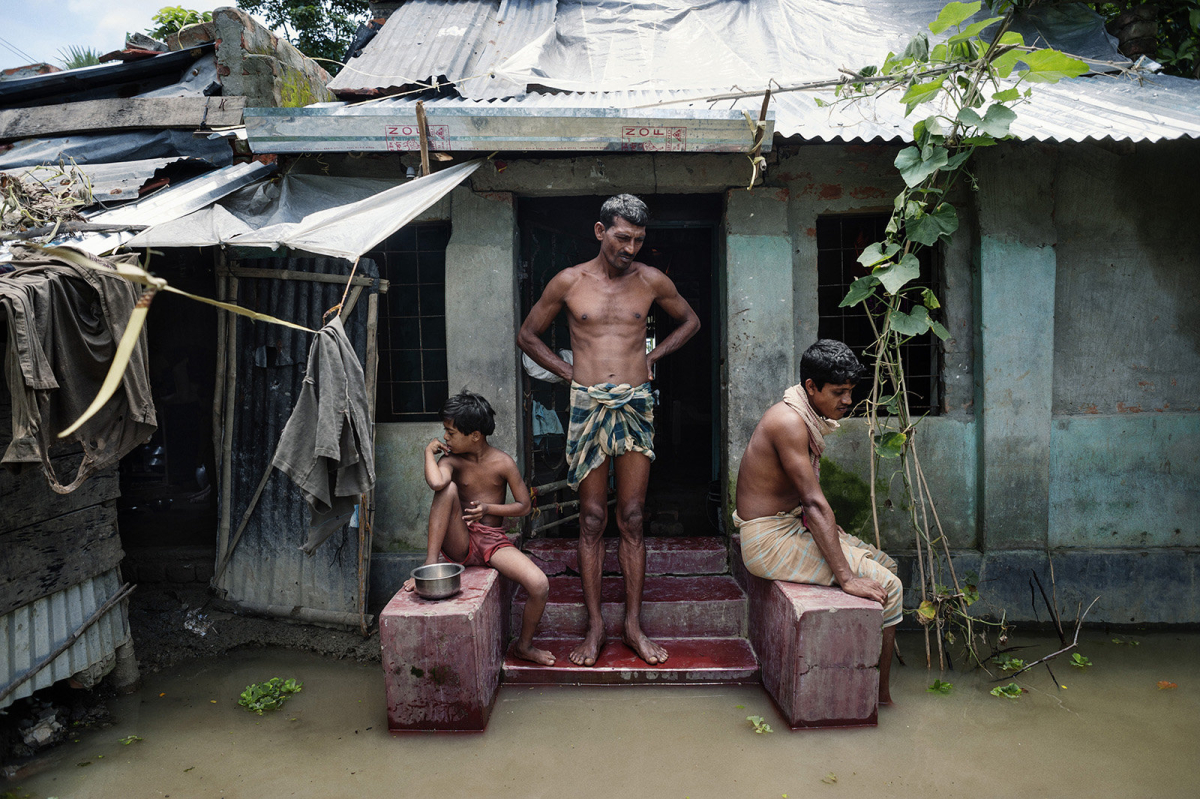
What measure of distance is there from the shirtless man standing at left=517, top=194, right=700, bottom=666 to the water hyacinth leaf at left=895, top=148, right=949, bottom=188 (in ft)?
4.57

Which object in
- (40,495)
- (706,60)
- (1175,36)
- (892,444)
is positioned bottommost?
(40,495)

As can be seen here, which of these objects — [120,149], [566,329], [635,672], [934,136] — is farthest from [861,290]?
[120,149]

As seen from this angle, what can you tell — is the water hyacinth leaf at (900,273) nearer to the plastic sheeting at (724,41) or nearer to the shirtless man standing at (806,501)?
the shirtless man standing at (806,501)

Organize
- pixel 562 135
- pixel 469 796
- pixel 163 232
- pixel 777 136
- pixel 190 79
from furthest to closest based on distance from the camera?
pixel 190 79 < pixel 777 136 < pixel 562 135 < pixel 163 232 < pixel 469 796

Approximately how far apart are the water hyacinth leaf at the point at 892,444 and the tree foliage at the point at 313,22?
11044 mm

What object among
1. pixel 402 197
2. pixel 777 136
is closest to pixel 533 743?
pixel 402 197

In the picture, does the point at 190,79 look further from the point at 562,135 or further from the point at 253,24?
the point at 562,135

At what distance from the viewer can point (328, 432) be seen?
3.37 metres

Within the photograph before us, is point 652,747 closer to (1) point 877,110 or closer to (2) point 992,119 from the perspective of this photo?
(2) point 992,119

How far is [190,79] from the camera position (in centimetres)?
555

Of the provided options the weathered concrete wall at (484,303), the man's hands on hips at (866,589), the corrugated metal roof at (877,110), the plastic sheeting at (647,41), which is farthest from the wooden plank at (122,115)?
the man's hands on hips at (866,589)

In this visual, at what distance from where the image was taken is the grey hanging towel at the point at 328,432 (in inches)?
133

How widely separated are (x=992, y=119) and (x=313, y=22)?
1174 cm

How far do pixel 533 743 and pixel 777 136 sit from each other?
3.65 m
